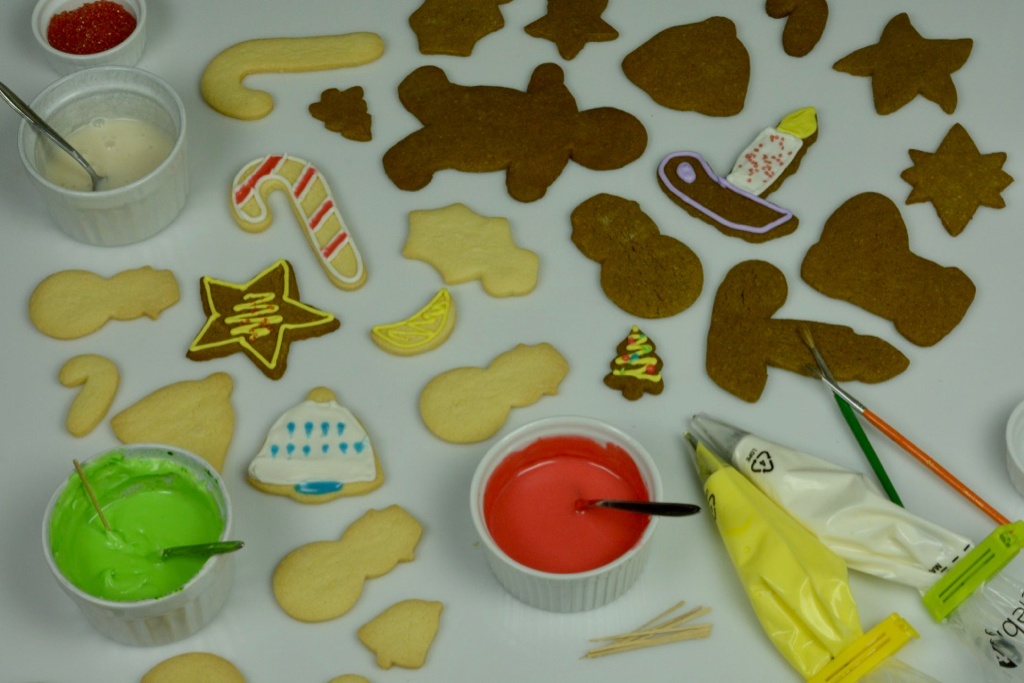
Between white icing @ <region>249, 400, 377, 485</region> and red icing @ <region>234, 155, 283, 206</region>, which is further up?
red icing @ <region>234, 155, 283, 206</region>

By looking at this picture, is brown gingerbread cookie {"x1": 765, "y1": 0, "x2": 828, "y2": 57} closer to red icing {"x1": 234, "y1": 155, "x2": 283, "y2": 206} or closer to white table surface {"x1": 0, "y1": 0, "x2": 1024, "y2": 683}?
white table surface {"x1": 0, "y1": 0, "x2": 1024, "y2": 683}

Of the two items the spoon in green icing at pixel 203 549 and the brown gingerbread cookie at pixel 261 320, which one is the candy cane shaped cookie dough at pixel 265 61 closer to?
the brown gingerbread cookie at pixel 261 320

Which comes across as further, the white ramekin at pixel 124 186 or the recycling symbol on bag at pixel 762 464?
the white ramekin at pixel 124 186

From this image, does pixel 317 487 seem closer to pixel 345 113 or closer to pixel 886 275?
pixel 345 113

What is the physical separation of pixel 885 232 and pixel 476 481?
72 cm

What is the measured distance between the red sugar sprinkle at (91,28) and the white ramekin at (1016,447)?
1376 mm

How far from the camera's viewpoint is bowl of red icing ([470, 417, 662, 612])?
1.45 m

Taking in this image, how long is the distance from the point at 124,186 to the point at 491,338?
0.54m

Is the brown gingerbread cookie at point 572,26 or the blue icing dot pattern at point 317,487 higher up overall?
the brown gingerbread cookie at point 572,26

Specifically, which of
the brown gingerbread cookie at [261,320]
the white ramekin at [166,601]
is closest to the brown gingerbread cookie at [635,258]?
the brown gingerbread cookie at [261,320]

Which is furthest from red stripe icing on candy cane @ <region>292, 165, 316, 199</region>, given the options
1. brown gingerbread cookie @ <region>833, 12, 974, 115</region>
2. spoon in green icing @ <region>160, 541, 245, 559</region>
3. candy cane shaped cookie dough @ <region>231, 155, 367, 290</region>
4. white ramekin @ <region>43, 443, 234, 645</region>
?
brown gingerbread cookie @ <region>833, 12, 974, 115</region>

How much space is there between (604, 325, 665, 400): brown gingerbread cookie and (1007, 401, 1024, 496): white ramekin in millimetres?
430

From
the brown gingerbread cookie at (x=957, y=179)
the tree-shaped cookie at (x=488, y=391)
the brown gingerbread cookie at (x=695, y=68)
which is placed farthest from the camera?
the brown gingerbread cookie at (x=695, y=68)

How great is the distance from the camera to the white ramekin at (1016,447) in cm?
158
